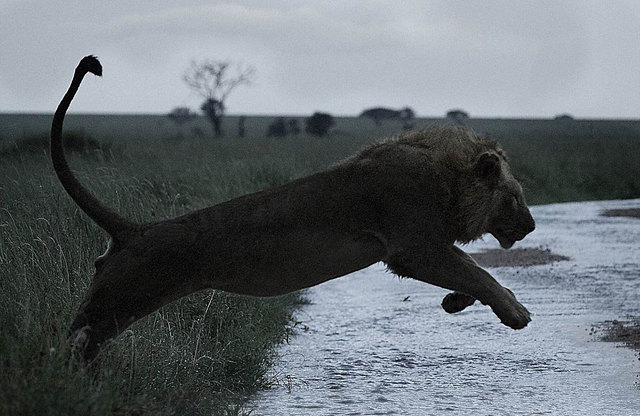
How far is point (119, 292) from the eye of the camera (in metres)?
5.34

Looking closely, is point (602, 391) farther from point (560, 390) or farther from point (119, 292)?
point (119, 292)

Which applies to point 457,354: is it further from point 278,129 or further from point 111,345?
point 278,129

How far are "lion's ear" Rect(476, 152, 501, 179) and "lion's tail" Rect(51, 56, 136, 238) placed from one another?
1.86m

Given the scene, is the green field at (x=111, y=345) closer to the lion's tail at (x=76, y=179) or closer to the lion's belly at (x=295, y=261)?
the lion's tail at (x=76, y=179)

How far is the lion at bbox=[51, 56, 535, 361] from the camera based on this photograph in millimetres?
5387

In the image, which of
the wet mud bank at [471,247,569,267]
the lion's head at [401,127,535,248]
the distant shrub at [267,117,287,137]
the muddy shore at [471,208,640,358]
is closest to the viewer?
the lion's head at [401,127,535,248]

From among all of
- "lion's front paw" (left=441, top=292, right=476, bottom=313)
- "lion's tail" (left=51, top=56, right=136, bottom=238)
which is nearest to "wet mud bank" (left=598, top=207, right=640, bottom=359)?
"lion's front paw" (left=441, top=292, right=476, bottom=313)

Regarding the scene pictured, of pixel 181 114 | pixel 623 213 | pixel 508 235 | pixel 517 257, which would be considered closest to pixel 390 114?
pixel 181 114

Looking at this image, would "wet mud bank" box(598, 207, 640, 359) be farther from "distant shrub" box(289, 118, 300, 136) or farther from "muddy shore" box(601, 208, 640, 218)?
"distant shrub" box(289, 118, 300, 136)

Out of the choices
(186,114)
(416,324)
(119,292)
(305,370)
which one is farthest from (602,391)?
(186,114)

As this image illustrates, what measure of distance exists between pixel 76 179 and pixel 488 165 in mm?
2181

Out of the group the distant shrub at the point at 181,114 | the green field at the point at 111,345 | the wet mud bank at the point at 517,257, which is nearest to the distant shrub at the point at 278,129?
the distant shrub at the point at 181,114

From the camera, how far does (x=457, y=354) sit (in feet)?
28.5

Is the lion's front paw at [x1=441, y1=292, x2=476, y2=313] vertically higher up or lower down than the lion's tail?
lower down
